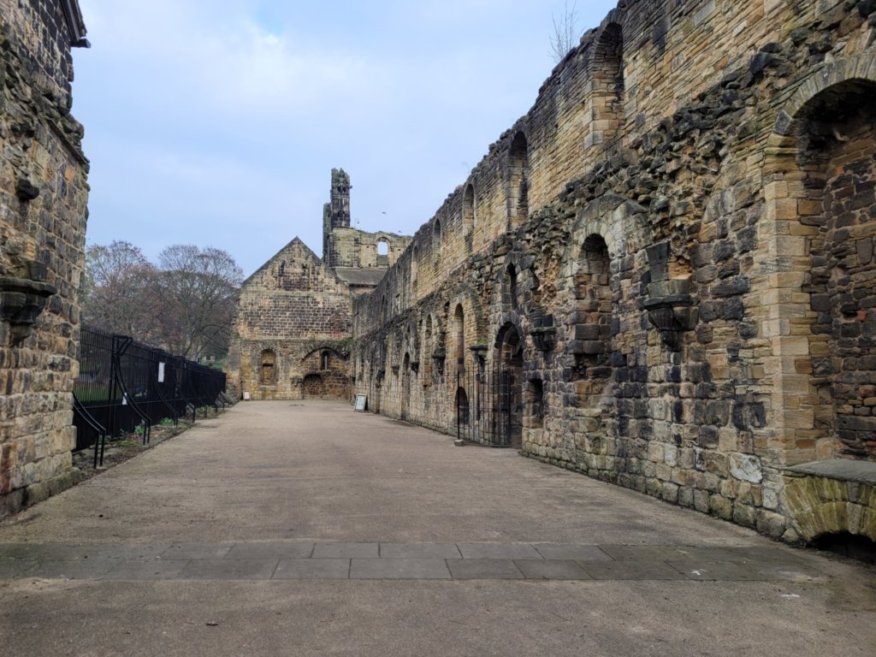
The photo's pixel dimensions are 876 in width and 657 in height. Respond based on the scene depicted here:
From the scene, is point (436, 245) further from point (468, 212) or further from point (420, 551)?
point (420, 551)

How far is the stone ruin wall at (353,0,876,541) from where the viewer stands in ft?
20.0

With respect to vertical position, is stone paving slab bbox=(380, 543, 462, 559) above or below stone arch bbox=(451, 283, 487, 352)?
below

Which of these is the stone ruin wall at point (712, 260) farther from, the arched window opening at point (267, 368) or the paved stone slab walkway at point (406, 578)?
the arched window opening at point (267, 368)

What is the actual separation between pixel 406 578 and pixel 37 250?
5.44 m

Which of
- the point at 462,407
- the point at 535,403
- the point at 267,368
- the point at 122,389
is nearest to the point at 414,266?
the point at 462,407

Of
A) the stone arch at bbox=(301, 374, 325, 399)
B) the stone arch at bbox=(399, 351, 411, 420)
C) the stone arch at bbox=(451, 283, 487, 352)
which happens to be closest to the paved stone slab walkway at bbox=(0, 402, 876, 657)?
the stone arch at bbox=(451, 283, 487, 352)

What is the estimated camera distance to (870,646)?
3779 millimetres

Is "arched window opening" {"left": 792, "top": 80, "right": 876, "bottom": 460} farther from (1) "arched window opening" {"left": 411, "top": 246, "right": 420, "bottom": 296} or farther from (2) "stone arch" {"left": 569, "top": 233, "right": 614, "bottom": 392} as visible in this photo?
(1) "arched window opening" {"left": 411, "top": 246, "right": 420, "bottom": 296}

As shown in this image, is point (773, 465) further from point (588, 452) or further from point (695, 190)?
point (588, 452)

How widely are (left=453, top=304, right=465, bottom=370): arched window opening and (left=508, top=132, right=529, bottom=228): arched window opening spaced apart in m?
3.93

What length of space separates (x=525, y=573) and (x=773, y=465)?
9.28ft

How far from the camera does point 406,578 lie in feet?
16.1

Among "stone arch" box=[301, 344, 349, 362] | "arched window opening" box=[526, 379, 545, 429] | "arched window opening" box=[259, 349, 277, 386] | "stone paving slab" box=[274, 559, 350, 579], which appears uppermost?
"stone arch" box=[301, 344, 349, 362]

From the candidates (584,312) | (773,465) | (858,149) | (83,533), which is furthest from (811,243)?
(83,533)
